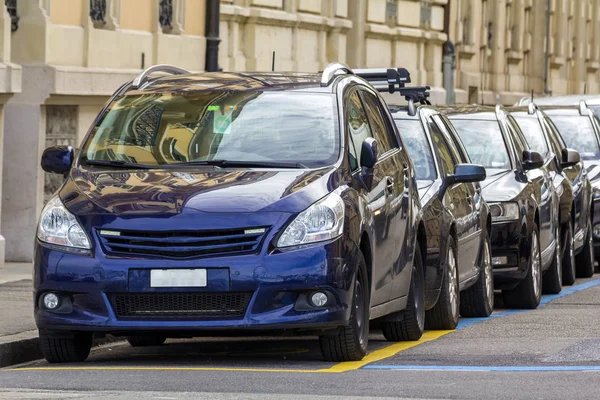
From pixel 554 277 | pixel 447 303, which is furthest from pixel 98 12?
pixel 447 303

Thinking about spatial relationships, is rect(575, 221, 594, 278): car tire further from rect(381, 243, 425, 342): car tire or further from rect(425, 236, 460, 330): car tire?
rect(381, 243, 425, 342): car tire

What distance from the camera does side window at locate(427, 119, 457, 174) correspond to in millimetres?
14788

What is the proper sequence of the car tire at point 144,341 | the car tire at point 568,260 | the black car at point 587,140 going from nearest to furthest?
the car tire at point 144,341, the car tire at point 568,260, the black car at point 587,140

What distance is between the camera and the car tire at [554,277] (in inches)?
734

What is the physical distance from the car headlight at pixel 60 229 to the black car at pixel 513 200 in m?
6.21

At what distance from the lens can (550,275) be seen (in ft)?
61.2

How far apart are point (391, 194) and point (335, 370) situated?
6.04ft

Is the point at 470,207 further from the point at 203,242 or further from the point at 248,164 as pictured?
the point at 203,242

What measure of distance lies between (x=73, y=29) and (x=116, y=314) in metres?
11.2

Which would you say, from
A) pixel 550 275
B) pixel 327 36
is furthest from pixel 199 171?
pixel 327 36

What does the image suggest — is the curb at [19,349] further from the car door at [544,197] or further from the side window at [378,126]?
the car door at [544,197]

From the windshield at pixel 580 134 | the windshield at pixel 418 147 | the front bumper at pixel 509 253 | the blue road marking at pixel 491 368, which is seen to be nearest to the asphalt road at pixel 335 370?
the blue road marking at pixel 491 368

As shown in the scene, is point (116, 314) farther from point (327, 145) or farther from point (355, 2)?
point (355, 2)

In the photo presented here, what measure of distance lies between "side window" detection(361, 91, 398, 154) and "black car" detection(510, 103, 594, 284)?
606cm
